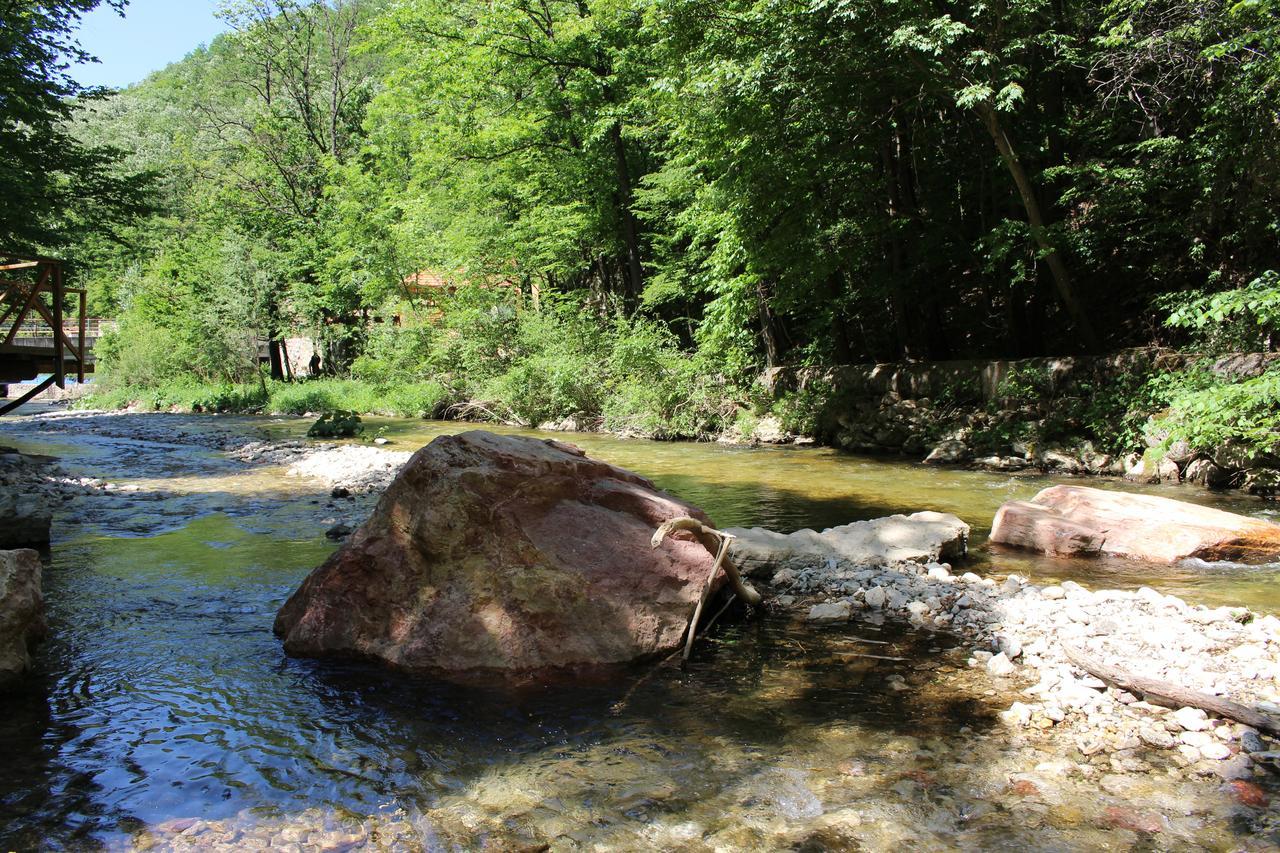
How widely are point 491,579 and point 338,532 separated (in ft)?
14.2

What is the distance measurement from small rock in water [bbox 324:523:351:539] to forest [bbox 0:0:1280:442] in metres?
9.53

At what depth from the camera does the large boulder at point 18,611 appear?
15.6 ft

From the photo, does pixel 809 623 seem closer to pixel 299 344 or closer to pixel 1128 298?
pixel 1128 298

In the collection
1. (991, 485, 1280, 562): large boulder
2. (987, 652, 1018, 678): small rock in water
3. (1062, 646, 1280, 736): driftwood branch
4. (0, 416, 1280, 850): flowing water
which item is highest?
(991, 485, 1280, 562): large boulder

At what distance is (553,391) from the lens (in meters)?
22.9

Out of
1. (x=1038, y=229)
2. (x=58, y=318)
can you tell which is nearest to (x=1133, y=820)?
(x=1038, y=229)

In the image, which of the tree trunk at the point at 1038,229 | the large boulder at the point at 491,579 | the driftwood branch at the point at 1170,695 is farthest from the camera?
the tree trunk at the point at 1038,229

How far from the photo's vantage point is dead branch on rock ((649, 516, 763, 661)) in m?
5.23

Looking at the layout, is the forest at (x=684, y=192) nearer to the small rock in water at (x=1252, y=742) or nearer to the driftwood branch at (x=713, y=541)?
the small rock in water at (x=1252, y=742)

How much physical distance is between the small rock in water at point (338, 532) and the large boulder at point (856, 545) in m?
4.22

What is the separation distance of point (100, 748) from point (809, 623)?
14.3ft

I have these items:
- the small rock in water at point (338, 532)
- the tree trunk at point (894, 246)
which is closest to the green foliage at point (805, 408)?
the tree trunk at point (894, 246)

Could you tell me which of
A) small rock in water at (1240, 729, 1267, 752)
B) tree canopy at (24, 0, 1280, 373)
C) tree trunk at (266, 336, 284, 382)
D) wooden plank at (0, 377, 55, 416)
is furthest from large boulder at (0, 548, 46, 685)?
tree trunk at (266, 336, 284, 382)

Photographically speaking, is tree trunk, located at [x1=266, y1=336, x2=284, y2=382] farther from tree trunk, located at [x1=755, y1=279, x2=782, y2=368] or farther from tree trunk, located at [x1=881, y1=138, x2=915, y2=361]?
tree trunk, located at [x1=881, y1=138, x2=915, y2=361]
